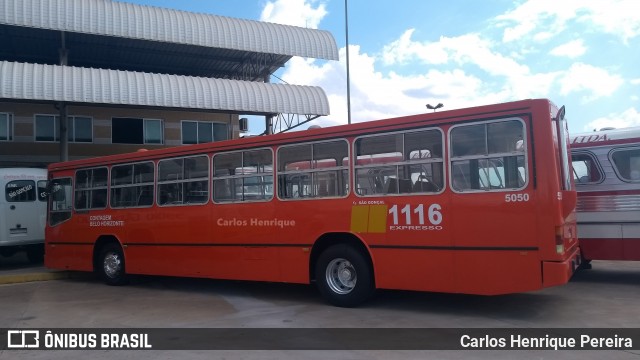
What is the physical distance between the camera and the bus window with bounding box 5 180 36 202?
1525cm

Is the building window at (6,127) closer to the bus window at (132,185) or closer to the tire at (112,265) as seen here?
the tire at (112,265)

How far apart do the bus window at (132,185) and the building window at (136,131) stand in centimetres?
1468

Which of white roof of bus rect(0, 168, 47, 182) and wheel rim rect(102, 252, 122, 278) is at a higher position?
white roof of bus rect(0, 168, 47, 182)

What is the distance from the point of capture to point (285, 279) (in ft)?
29.7

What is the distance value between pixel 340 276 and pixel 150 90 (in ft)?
45.0

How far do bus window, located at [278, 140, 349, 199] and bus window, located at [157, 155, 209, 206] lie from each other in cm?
188

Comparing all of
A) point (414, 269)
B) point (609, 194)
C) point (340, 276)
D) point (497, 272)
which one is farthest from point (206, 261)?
point (609, 194)

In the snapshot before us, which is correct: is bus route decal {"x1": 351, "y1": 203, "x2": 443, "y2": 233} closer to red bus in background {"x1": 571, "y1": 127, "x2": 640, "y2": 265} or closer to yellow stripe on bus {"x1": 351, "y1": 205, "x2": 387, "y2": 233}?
yellow stripe on bus {"x1": 351, "y1": 205, "x2": 387, "y2": 233}

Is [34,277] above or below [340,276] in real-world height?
below

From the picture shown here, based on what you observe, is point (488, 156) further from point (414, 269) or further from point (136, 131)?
point (136, 131)

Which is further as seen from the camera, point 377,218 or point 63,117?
point 63,117

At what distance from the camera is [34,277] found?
1287cm

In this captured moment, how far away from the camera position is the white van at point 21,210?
15047 mm

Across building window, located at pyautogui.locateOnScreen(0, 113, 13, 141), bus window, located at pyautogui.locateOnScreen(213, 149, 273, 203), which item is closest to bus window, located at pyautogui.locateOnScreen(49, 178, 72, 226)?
bus window, located at pyautogui.locateOnScreen(213, 149, 273, 203)
